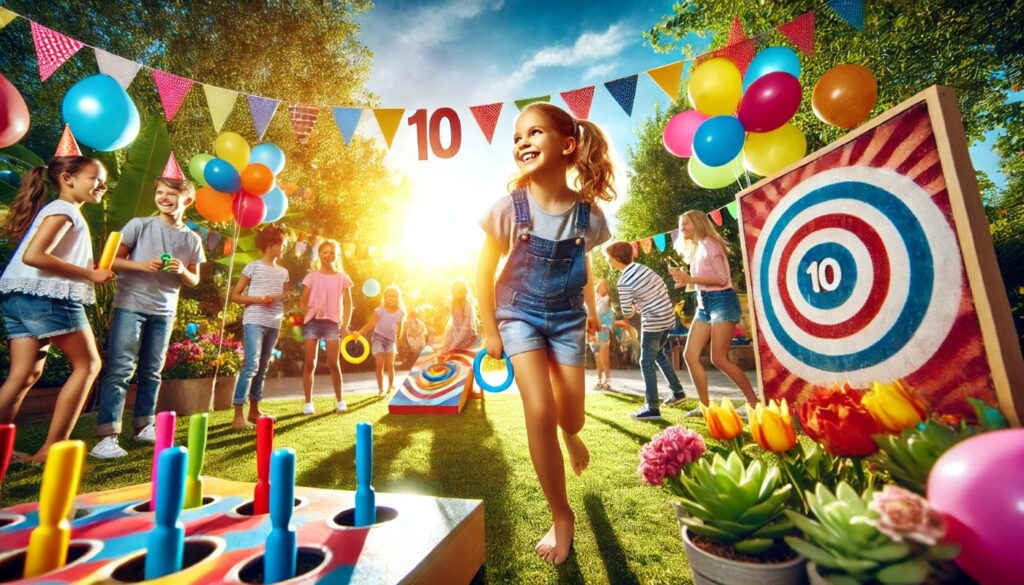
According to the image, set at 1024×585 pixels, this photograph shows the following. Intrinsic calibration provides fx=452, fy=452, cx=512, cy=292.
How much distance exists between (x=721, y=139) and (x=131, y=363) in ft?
14.9

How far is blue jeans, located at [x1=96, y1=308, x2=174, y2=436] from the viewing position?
3.11 meters

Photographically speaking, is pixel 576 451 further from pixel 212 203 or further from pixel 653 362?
pixel 212 203

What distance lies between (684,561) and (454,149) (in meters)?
4.52

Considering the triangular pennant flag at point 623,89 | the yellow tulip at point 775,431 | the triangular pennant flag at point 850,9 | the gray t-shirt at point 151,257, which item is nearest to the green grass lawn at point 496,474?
the yellow tulip at point 775,431

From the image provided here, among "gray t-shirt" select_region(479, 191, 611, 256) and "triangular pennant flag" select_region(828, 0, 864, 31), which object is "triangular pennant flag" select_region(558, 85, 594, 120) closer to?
"triangular pennant flag" select_region(828, 0, 864, 31)

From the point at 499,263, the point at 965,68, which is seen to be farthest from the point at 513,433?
the point at 965,68

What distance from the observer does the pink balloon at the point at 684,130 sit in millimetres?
4156

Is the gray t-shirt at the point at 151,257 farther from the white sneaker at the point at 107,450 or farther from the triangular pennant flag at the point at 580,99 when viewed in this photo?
the triangular pennant flag at the point at 580,99

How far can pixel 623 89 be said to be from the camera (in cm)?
470

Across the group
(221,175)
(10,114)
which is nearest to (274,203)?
(221,175)

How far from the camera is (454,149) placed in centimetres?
510

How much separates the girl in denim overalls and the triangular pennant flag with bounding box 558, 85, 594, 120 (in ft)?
9.89

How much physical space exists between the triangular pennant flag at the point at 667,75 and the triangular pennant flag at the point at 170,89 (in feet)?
15.0

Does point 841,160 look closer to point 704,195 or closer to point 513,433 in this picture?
point 513,433
